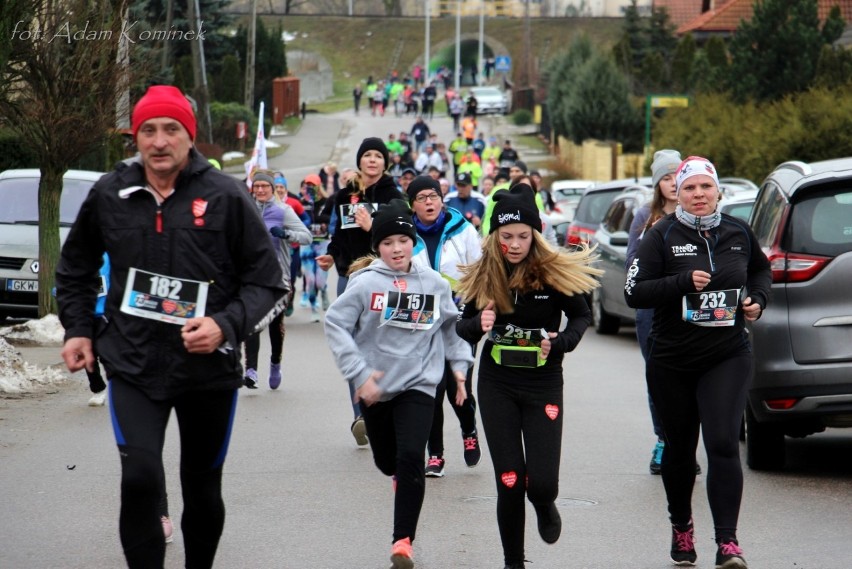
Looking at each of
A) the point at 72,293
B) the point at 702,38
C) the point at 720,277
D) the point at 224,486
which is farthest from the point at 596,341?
the point at 702,38

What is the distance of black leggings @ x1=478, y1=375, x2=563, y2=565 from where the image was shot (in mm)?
6148

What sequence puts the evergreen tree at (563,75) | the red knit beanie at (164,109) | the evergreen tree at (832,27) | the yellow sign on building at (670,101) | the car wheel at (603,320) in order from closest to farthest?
the red knit beanie at (164,109) < the car wheel at (603,320) < the evergreen tree at (832,27) < the yellow sign on building at (670,101) < the evergreen tree at (563,75)

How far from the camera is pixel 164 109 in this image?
5102mm

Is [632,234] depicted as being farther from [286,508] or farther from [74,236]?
[74,236]

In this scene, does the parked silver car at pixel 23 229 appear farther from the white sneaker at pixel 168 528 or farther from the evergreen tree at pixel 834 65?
the evergreen tree at pixel 834 65

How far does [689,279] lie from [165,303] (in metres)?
2.53

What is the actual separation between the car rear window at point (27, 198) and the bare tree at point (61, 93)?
1390 millimetres

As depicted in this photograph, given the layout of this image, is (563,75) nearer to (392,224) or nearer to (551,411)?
(392,224)

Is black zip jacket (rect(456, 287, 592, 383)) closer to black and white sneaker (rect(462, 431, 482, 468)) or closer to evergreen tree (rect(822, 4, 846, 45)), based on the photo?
black and white sneaker (rect(462, 431, 482, 468))

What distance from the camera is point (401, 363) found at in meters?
6.59

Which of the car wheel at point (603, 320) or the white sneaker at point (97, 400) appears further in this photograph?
the car wheel at point (603, 320)

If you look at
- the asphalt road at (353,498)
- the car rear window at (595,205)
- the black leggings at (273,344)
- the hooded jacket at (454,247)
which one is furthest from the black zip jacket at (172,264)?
the car rear window at (595,205)

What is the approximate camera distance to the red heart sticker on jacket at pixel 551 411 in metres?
6.23

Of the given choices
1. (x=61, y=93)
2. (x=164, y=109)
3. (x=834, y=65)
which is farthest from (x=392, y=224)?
(x=834, y=65)
